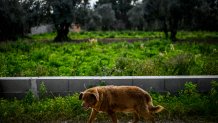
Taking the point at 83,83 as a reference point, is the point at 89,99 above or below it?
above

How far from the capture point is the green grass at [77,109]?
285 inches

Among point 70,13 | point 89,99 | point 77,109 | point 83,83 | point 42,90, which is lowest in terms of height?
point 77,109

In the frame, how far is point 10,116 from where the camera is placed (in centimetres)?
730

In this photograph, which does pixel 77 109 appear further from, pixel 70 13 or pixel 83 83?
pixel 70 13

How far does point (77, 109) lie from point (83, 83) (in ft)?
3.10

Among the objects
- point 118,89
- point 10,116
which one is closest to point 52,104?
point 10,116

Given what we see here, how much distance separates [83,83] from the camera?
328 inches

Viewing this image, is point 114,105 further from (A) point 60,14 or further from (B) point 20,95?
(A) point 60,14

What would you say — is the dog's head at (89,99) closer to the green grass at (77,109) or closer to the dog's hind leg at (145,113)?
the dog's hind leg at (145,113)

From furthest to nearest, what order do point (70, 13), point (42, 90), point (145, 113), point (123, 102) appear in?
point (70, 13) → point (42, 90) → point (123, 102) → point (145, 113)

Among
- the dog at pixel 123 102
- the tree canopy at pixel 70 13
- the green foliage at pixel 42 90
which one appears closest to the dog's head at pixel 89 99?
the dog at pixel 123 102

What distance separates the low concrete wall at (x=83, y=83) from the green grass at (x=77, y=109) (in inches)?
13.1

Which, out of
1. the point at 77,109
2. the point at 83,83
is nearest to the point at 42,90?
the point at 83,83

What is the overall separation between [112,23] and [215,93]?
210ft
